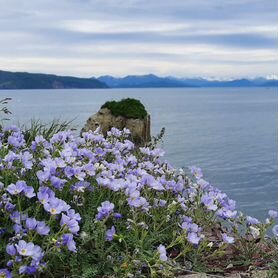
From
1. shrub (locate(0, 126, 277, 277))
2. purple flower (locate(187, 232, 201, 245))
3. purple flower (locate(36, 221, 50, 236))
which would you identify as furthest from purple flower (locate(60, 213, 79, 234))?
purple flower (locate(187, 232, 201, 245))

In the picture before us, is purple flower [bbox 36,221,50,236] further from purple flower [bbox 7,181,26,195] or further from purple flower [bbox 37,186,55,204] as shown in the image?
purple flower [bbox 7,181,26,195]

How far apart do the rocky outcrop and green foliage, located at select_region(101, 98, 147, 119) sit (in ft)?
0.25

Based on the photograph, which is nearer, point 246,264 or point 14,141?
point 246,264

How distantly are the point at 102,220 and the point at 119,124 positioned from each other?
7669 millimetres

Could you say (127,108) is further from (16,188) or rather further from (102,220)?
(16,188)

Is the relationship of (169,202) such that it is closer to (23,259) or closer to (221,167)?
(23,259)

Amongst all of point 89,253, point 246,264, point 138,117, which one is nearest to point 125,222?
point 89,253

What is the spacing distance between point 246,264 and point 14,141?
2.25m

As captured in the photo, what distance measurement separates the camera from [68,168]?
162 inches

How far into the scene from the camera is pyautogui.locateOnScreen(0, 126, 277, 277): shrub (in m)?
3.57

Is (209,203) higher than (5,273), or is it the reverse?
(209,203)

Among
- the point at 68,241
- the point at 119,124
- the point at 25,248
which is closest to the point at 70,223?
the point at 68,241

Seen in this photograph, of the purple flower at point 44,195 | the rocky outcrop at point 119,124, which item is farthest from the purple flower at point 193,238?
the rocky outcrop at point 119,124

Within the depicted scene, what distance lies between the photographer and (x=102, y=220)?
12.8 ft
